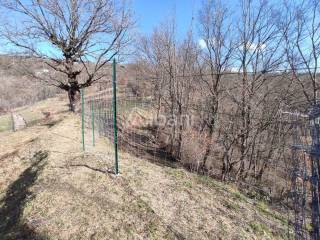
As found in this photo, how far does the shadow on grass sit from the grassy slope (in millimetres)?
18

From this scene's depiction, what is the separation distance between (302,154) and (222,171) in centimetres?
872

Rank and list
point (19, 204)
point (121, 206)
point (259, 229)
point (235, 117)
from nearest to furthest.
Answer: point (259, 229)
point (121, 206)
point (19, 204)
point (235, 117)

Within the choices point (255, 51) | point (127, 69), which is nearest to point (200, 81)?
point (255, 51)

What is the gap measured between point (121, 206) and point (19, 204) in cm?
189

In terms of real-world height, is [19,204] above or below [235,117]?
below

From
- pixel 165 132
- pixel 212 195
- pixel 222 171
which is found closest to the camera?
pixel 212 195

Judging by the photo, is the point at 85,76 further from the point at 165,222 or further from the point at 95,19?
the point at 165,222

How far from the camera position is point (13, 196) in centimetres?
562

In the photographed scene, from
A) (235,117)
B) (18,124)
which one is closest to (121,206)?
(235,117)

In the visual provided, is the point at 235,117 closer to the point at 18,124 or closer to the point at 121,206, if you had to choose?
the point at 121,206

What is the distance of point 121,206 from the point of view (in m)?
4.31

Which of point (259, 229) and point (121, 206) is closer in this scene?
point (259, 229)

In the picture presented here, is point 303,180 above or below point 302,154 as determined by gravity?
below

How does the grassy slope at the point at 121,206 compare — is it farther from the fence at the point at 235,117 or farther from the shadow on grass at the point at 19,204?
the fence at the point at 235,117
